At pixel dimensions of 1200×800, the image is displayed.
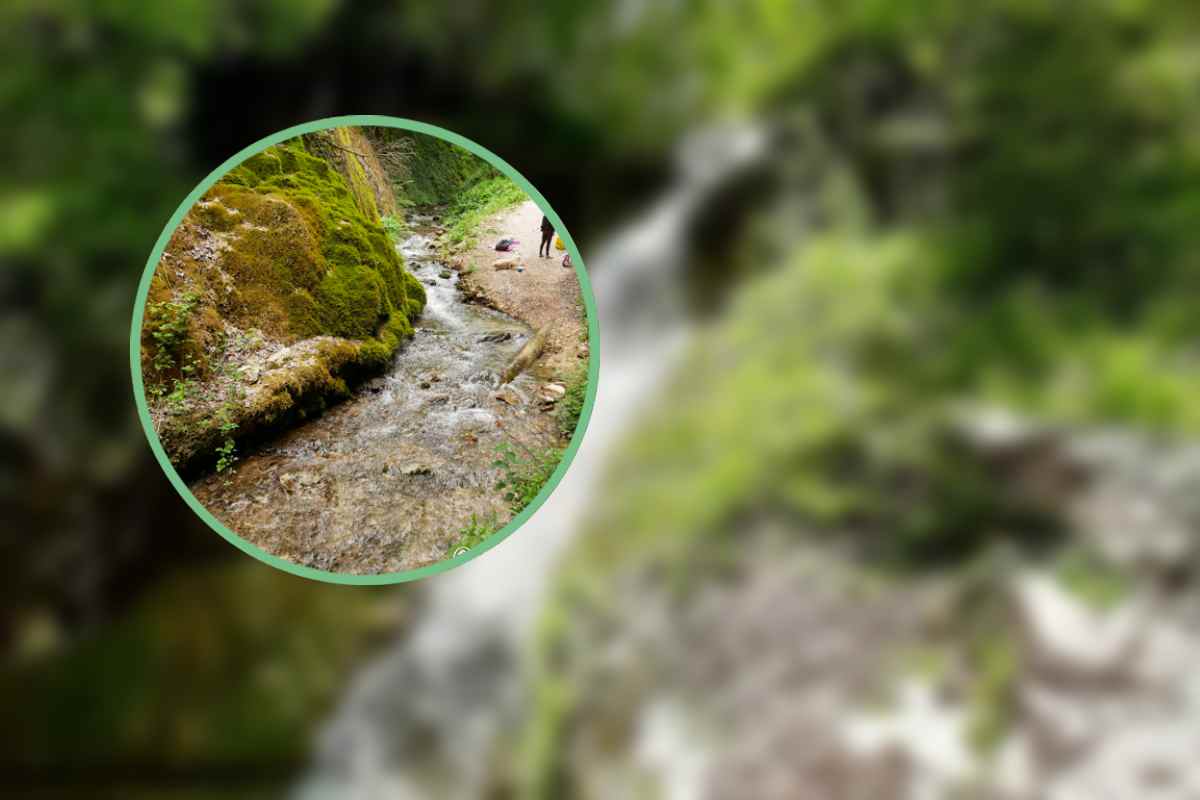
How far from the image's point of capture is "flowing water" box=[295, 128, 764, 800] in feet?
2.71

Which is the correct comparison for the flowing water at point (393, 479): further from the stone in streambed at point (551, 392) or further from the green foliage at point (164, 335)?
the green foliage at point (164, 335)

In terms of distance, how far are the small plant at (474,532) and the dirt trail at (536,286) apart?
0.16 m

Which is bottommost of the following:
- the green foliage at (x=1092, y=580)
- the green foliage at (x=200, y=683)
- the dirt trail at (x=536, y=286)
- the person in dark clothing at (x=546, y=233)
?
the green foliage at (x=200, y=683)

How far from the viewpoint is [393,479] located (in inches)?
32.4

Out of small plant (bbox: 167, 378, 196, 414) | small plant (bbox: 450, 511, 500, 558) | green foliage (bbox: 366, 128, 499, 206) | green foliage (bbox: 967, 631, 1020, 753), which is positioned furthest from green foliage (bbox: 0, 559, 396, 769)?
green foliage (bbox: 967, 631, 1020, 753)

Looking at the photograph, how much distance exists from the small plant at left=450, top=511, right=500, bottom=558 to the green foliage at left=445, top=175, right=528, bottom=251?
0.92 feet

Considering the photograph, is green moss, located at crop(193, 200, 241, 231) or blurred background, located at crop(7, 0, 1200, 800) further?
green moss, located at crop(193, 200, 241, 231)

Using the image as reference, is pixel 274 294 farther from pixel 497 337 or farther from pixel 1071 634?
pixel 1071 634

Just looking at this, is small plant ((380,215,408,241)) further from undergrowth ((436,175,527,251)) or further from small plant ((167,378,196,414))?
small plant ((167,378,196,414))

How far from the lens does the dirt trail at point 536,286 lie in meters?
0.81

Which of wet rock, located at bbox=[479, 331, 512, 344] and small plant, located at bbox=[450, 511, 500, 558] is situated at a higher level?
wet rock, located at bbox=[479, 331, 512, 344]

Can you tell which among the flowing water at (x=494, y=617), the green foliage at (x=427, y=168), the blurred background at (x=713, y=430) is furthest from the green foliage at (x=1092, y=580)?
the green foliage at (x=427, y=168)

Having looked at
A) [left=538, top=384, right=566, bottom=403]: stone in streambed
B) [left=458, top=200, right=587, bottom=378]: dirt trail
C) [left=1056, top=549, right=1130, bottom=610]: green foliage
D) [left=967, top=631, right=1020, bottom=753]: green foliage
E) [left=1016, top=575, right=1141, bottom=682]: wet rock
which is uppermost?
[left=458, top=200, right=587, bottom=378]: dirt trail

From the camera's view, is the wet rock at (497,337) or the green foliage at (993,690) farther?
the wet rock at (497,337)
